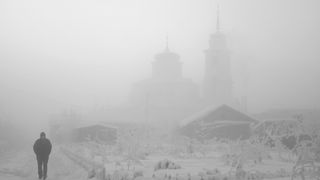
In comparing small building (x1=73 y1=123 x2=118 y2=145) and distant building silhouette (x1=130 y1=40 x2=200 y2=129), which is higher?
distant building silhouette (x1=130 y1=40 x2=200 y2=129)

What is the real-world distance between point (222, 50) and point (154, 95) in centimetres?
1147

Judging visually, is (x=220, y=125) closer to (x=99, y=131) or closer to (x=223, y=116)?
(x=223, y=116)

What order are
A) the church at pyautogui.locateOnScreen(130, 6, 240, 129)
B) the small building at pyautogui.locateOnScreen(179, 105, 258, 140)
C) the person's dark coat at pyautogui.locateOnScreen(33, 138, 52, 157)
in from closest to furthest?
1. the person's dark coat at pyautogui.locateOnScreen(33, 138, 52, 157)
2. the small building at pyautogui.locateOnScreen(179, 105, 258, 140)
3. the church at pyautogui.locateOnScreen(130, 6, 240, 129)

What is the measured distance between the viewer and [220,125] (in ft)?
129

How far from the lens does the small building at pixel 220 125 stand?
129 feet

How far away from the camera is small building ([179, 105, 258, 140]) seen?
39312 millimetres

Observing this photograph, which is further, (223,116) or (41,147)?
(223,116)

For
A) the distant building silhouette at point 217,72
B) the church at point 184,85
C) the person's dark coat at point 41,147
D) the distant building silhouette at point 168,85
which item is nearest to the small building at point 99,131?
the church at point 184,85

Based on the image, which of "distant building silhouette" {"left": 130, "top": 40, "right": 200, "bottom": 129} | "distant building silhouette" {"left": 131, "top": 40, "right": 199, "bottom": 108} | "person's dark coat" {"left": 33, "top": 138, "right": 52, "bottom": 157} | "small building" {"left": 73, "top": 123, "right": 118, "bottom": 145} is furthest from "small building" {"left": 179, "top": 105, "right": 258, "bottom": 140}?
"person's dark coat" {"left": 33, "top": 138, "right": 52, "bottom": 157}

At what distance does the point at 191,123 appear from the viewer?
4197 centimetres

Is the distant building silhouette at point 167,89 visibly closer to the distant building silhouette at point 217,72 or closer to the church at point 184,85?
the church at point 184,85

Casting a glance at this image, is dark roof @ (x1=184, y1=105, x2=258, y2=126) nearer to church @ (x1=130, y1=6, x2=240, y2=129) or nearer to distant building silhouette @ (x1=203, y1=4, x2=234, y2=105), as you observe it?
church @ (x1=130, y1=6, x2=240, y2=129)

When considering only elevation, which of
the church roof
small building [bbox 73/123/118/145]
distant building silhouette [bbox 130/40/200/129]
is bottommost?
small building [bbox 73/123/118/145]

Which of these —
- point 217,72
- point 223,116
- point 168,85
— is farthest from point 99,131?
point 217,72
